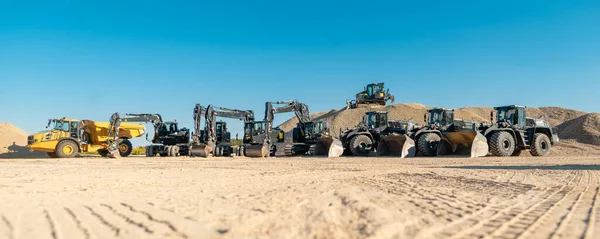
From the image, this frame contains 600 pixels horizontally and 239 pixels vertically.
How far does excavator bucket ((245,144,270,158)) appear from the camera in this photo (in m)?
24.7

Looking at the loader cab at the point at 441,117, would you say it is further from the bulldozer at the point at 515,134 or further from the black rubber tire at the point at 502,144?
the black rubber tire at the point at 502,144

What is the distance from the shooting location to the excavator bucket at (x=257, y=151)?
24.7 meters

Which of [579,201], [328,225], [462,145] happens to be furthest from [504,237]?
[462,145]

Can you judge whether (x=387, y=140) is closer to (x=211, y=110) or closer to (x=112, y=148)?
(x=211, y=110)

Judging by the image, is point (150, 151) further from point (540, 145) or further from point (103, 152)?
point (540, 145)

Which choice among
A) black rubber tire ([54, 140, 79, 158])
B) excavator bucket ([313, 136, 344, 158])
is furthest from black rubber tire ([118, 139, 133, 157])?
excavator bucket ([313, 136, 344, 158])

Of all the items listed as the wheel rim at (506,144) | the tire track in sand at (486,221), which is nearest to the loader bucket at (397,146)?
the wheel rim at (506,144)

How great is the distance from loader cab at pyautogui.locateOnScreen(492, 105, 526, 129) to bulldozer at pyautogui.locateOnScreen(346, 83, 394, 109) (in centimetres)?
1785

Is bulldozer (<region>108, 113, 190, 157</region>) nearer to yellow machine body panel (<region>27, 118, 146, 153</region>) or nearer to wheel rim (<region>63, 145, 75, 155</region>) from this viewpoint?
yellow machine body panel (<region>27, 118, 146, 153</region>)

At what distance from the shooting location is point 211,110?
27703mm

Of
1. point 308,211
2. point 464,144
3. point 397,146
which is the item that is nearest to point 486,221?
point 308,211

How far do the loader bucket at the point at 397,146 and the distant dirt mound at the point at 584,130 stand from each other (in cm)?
2035

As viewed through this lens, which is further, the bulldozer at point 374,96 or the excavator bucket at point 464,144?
the bulldozer at point 374,96

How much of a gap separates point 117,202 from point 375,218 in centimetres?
346
